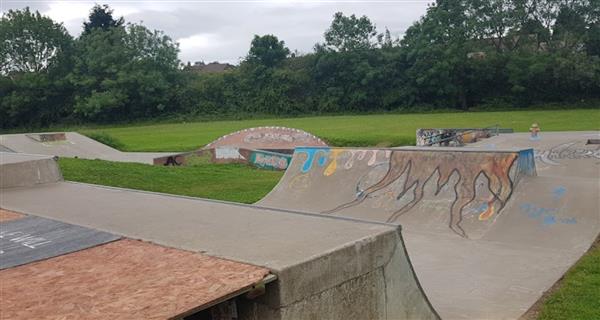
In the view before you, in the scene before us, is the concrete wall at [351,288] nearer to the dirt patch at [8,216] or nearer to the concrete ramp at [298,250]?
the concrete ramp at [298,250]

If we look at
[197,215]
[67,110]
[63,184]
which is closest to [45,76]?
[67,110]

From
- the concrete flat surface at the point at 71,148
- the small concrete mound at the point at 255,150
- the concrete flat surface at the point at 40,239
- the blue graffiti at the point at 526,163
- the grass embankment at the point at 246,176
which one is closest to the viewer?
the concrete flat surface at the point at 40,239

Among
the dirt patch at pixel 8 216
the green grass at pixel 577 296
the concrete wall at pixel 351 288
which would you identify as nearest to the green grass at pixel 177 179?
the dirt patch at pixel 8 216

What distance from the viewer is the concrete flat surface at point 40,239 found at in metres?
4.11

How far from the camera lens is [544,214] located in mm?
7961

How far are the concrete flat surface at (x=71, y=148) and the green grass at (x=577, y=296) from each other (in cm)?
1716

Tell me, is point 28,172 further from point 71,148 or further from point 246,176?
point 71,148

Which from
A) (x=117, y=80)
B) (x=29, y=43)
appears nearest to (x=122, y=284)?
(x=117, y=80)

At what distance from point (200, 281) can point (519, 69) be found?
45447 millimetres

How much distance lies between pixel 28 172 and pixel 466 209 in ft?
23.1

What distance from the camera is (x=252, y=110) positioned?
49.9 m

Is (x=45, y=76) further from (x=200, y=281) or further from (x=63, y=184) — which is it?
(x=200, y=281)

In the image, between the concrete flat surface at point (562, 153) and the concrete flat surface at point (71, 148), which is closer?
the concrete flat surface at point (562, 153)

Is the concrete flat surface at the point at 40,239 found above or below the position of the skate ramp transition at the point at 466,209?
above
